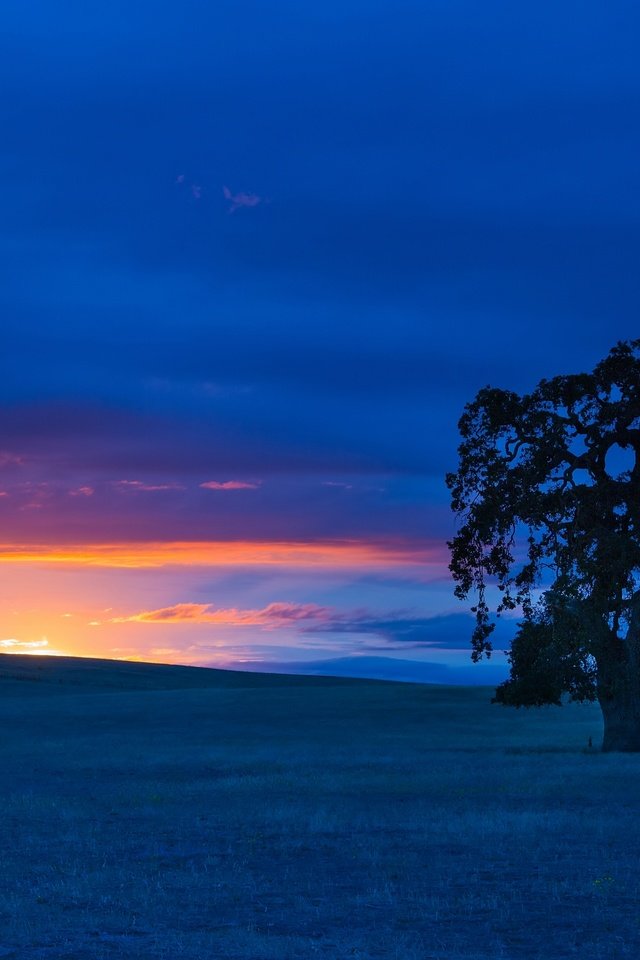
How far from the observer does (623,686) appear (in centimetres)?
5181

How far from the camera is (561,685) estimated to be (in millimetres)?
53344

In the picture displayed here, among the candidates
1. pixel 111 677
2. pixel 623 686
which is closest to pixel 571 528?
pixel 623 686

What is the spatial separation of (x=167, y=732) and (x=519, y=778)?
3453 cm

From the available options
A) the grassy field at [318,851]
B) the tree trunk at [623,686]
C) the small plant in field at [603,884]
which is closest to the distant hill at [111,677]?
the grassy field at [318,851]

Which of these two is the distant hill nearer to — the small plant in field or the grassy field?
the grassy field

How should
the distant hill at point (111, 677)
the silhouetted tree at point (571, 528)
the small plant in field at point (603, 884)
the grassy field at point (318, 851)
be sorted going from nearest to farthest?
the grassy field at point (318, 851) < the small plant in field at point (603, 884) < the silhouetted tree at point (571, 528) < the distant hill at point (111, 677)

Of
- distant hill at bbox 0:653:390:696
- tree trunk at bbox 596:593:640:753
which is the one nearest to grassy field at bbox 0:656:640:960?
tree trunk at bbox 596:593:640:753

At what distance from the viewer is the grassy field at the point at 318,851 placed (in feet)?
51.3

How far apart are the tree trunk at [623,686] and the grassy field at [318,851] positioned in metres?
2.84

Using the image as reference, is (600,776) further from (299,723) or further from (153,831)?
(299,723)

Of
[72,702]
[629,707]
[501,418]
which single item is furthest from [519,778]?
[72,702]

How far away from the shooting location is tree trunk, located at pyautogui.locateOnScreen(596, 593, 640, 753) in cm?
5138

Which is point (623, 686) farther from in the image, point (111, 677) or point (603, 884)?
point (111, 677)

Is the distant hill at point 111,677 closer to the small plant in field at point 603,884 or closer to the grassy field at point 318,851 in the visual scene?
the grassy field at point 318,851
